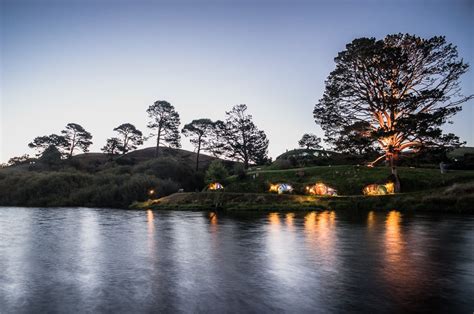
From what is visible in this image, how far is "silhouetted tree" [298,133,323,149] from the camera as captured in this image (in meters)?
74.7

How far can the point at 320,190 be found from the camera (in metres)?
37.6

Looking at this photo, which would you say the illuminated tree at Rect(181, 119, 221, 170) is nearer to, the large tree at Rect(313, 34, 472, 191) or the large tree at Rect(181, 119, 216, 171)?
the large tree at Rect(181, 119, 216, 171)

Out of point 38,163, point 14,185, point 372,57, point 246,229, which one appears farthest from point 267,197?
point 38,163

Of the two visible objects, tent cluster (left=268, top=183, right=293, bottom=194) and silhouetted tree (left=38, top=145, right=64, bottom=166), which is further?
silhouetted tree (left=38, top=145, right=64, bottom=166)

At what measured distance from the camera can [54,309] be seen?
6562mm

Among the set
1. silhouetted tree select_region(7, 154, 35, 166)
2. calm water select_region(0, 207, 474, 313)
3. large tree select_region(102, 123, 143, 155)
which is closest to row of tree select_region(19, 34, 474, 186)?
calm water select_region(0, 207, 474, 313)

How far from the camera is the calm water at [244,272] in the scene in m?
6.81

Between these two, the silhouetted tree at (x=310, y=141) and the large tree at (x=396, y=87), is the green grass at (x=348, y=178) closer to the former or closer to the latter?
the large tree at (x=396, y=87)

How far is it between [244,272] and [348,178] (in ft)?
106

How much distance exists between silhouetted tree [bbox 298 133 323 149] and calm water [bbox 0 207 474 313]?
190ft

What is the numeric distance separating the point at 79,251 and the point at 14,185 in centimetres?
5805

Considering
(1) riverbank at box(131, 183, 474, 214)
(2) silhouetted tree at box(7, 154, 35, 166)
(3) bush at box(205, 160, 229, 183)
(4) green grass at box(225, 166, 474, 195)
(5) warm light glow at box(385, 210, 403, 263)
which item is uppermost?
(2) silhouetted tree at box(7, 154, 35, 166)

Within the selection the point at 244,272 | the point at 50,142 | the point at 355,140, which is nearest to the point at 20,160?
the point at 50,142

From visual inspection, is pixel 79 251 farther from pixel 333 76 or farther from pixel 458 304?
pixel 333 76
